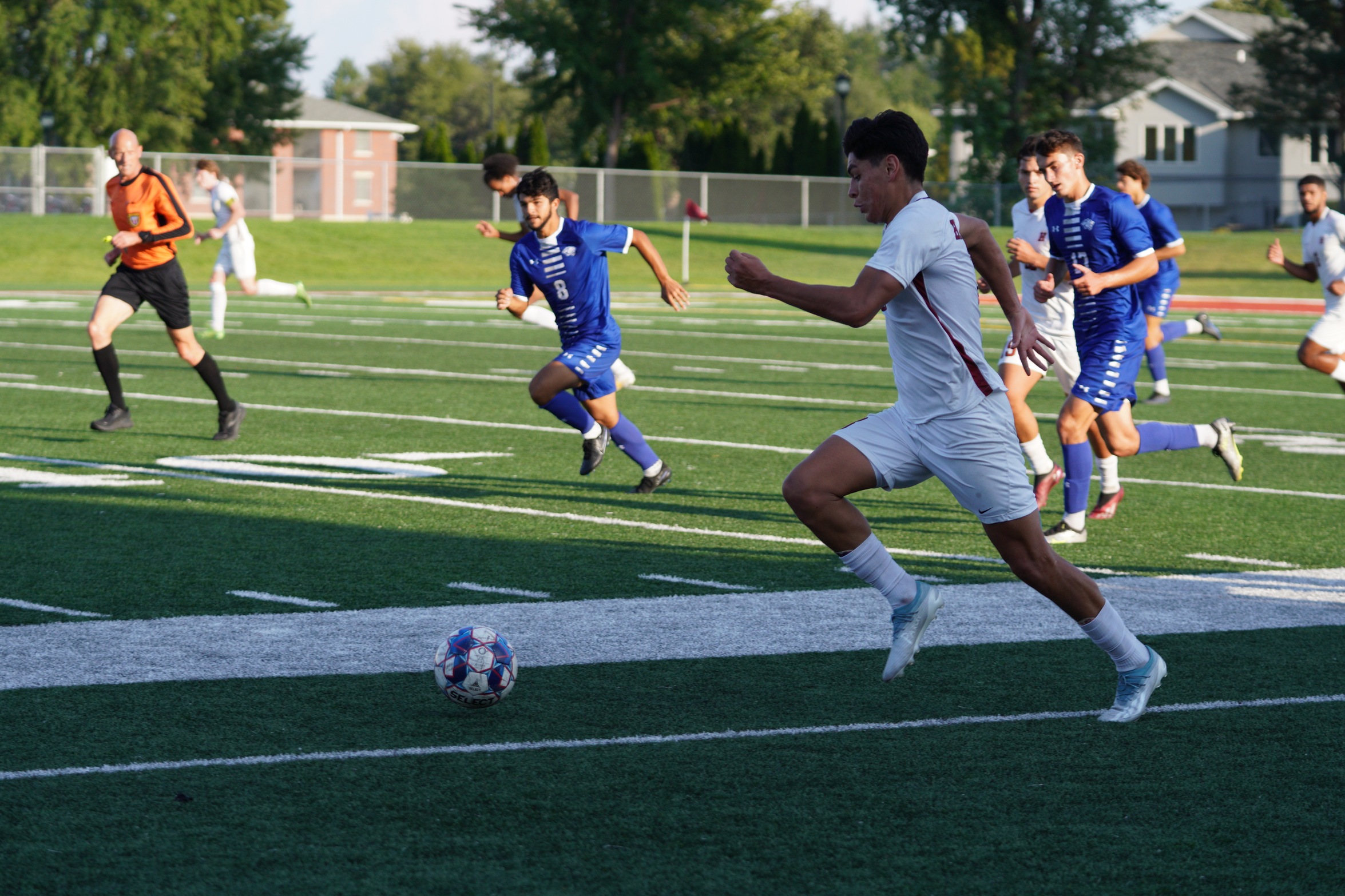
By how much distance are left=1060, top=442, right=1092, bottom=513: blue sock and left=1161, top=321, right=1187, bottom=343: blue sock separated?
864cm

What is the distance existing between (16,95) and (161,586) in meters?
57.2

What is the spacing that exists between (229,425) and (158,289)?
3.67 ft

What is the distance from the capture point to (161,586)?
7.50 metres

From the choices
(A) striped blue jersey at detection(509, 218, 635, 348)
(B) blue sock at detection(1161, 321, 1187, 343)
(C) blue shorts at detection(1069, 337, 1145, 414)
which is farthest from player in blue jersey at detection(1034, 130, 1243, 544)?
(B) blue sock at detection(1161, 321, 1187, 343)

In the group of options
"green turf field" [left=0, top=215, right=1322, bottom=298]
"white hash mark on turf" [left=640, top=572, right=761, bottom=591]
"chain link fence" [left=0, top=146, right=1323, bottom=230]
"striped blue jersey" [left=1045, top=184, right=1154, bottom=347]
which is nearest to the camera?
"white hash mark on turf" [left=640, top=572, right=761, bottom=591]

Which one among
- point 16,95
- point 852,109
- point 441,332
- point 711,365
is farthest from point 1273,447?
point 852,109

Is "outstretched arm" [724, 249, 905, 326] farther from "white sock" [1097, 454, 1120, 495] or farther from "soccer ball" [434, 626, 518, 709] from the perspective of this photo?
"white sock" [1097, 454, 1120, 495]

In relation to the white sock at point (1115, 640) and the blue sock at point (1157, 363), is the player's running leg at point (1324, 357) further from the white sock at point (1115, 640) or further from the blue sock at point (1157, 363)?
the white sock at point (1115, 640)

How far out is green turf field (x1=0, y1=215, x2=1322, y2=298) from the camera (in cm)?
3975

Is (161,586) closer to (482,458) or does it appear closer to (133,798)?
(133,798)

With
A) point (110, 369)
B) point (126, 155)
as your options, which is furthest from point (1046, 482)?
point (126, 155)

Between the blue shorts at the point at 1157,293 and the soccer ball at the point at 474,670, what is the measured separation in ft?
32.7

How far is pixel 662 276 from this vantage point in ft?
34.2

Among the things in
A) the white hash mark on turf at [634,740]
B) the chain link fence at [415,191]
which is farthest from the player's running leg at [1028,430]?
the chain link fence at [415,191]
